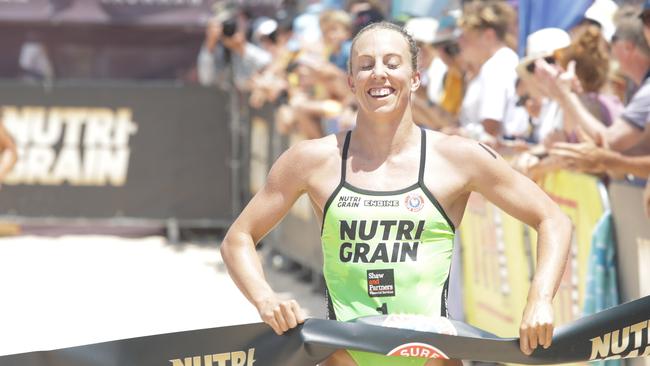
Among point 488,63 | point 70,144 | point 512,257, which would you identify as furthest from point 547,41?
point 70,144

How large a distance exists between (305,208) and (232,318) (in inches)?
97.0

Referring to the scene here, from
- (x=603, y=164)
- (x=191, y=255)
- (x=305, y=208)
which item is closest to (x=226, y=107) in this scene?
(x=191, y=255)

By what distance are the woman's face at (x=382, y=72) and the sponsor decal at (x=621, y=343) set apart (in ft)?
3.39

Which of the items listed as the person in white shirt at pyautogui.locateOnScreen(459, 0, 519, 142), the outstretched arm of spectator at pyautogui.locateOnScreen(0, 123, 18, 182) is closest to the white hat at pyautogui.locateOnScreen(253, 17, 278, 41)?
the outstretched arm of spectator at pyautogui.locateOnScreen(0, 123, 18, 182)

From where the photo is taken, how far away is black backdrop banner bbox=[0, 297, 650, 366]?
13.8 ft

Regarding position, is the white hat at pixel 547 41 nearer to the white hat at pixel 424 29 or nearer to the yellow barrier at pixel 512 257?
the yellow barrier at pixel 512 257

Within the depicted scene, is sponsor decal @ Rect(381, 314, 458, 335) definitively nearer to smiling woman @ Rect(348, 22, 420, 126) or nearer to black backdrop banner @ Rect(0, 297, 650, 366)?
black backdrop banner @ Rect(0, 297, 650, 366)

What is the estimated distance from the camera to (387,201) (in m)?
4.32

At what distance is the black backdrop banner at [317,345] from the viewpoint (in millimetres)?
4211

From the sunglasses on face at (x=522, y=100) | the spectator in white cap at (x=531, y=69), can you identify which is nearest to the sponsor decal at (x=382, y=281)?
the spectator in white cap at (x=531, y=69)

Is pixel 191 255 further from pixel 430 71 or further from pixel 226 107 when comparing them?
pixel 430 71

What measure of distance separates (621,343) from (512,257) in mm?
3661

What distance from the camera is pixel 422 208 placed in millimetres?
4309

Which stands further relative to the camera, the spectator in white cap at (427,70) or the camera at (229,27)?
the camera at (229,27)
